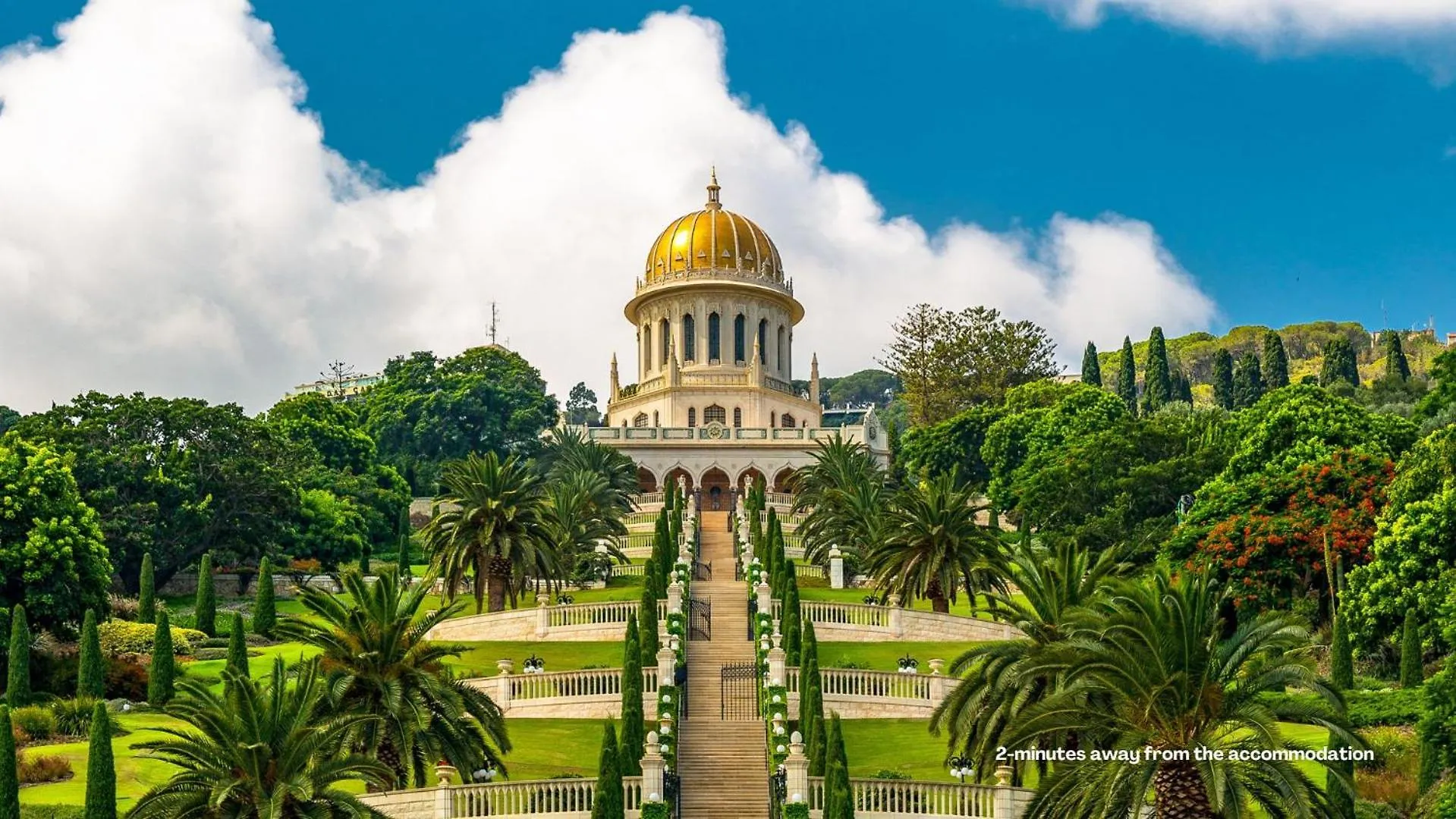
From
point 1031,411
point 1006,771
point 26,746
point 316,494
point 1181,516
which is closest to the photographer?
point 1006,771

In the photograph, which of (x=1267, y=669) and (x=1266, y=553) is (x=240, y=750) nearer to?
(x=1267, y=669)

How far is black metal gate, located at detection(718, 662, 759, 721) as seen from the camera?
37.4 meters

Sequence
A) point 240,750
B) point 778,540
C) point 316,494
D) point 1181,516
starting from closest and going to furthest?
point 240,750, point 778,540, point 1181,516, point 316,494

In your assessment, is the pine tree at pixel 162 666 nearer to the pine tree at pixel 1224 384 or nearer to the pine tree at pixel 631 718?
the pine tree at pixel 631 718

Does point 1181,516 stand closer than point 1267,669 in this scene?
No

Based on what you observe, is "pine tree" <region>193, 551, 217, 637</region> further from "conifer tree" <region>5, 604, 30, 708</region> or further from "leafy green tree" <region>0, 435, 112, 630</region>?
"conifer tree" <region>5, 604, 30, 708</region>

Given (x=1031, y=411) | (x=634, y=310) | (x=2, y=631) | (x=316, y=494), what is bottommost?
(x=2, y=631)

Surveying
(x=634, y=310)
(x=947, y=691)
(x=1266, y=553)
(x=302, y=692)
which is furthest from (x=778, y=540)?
(x=634, y=310)

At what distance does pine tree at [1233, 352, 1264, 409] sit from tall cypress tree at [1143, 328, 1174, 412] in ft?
15.0

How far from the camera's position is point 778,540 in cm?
4866

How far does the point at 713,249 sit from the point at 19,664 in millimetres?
65649

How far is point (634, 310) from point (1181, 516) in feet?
181

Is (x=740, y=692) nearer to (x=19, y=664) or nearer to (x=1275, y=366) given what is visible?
(x=19, y=664)

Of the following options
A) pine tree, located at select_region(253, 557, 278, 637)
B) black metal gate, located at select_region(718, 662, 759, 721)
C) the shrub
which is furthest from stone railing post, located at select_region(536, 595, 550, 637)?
pine tree, located at select_region(253, 557, 278, 637)
